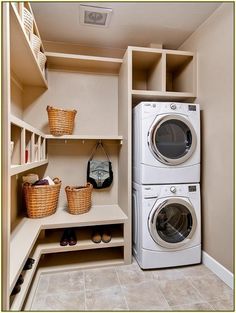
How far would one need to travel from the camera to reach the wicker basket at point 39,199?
196 cm

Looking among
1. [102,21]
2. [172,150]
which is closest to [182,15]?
[102,21]

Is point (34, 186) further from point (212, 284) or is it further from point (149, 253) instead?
point (212, 284)

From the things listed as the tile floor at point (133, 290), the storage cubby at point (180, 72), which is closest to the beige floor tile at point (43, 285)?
the tile floor at point (133, 290)

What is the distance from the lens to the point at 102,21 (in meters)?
2.08

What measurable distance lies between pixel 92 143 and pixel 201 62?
1.48m

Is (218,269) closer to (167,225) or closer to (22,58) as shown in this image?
(167,225)

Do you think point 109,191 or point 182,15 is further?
point 109,191

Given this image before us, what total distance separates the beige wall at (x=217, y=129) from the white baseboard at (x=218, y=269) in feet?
0.13

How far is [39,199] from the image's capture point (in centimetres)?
200

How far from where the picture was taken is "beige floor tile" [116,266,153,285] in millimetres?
1783

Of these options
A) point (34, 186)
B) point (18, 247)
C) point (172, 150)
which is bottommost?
point (18, 247)

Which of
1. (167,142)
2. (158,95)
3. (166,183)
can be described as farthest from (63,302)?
(158,95)

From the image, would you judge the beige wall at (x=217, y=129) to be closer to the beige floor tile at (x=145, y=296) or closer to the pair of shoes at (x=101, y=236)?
the beige floor tile at (x=145, y=296)

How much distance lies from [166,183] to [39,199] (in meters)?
1.22
